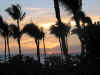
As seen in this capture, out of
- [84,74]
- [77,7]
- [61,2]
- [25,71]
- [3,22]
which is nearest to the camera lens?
[84,74]

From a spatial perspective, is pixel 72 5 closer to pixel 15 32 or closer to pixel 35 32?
Answer: pixel 15 32

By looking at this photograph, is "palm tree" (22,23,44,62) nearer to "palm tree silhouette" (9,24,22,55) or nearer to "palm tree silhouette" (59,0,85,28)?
"palm tree silhouette" (9,24,22,55)

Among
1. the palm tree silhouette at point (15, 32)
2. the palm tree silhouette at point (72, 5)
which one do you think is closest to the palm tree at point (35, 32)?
the palm tree silhouette at point (15, 32)

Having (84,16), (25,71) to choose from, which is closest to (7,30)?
(84,16)

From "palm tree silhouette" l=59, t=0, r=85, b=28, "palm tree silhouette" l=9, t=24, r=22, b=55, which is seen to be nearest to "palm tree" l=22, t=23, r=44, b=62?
"palm tree silhouette" l=9, t=24, r=22, b=55

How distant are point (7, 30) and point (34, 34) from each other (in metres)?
11.3

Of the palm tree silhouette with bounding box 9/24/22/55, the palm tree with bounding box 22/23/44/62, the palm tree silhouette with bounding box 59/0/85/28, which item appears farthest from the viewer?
the palm tree with bounding box 22/23/44/62

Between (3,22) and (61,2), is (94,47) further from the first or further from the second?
(3,22)

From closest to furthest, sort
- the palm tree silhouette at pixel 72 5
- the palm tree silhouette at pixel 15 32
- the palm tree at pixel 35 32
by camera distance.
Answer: the palm tree silhouette at pixel 72 5
the palm tree silhouette at pixel 15 32
the palm tree at pixel 35 32

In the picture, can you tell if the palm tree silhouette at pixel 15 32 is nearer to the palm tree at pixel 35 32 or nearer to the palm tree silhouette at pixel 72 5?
the palm tree at pixel 35 32

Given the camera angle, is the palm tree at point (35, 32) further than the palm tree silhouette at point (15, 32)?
Yes

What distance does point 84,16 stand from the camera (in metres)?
37.2

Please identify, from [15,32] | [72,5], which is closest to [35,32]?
[15,32]

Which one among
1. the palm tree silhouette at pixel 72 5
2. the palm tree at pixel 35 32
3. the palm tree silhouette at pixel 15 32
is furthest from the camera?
the palm tree at pixel 35 32
